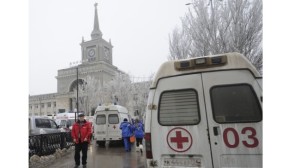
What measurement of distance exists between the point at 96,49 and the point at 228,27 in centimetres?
6972

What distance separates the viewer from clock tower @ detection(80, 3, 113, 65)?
7962 centimetres

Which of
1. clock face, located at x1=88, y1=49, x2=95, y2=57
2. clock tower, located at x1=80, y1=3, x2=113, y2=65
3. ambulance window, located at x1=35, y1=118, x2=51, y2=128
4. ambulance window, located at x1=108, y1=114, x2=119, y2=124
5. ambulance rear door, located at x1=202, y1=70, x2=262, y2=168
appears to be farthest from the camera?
clock face, located at x1=88, y1=49, x2=95, y2=57

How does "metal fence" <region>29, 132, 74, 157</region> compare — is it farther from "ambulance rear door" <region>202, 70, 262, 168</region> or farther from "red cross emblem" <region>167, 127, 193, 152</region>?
"ambulance rear door" <region>202, 70, 262, 168</region>

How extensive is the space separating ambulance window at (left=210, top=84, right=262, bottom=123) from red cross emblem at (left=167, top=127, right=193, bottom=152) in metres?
0.47

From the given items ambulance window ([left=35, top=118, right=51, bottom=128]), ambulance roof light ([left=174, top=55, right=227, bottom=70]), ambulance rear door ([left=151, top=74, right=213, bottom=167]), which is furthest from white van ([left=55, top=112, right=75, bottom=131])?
ambulance roof light ([left=174, top=55, right=227, bottom=70])

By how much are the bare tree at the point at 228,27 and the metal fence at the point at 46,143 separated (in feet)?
28.7

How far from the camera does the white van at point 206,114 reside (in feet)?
11.4

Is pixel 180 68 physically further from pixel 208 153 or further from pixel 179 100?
pixel 208 153

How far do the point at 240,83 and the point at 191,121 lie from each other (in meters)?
0.84

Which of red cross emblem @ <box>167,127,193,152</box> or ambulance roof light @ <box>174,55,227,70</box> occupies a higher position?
ambulance roof light @ <box>174,55,227,70</box>

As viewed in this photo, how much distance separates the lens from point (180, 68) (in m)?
3.88

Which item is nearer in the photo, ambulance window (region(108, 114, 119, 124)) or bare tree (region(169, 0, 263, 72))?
bare tree (region(169, 0, 263, 72))

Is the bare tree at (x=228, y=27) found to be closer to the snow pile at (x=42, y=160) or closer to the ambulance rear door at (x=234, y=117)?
the snow pile at (x=42, y=160)

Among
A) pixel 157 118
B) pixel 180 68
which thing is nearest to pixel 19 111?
pixel 157 118
